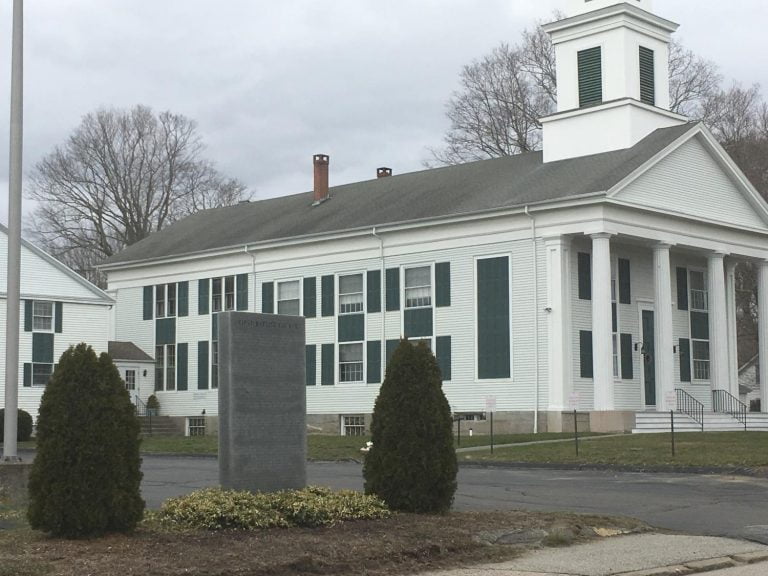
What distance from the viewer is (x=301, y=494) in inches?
530

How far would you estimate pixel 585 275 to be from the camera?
39.2 m

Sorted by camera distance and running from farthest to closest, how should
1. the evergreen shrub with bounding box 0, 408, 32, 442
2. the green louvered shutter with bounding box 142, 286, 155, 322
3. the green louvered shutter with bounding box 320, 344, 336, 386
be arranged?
the green louvered shutter with bounding box 142, 286, 155, 322, the green louvered shutter with bounding box 320, 344, 336, 386, the evergreen shrub with bounding box 0, 408, 32, 442

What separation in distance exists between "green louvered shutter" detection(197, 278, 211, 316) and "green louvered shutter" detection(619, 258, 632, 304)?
17335mm

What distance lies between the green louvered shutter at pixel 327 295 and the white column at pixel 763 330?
15.9m

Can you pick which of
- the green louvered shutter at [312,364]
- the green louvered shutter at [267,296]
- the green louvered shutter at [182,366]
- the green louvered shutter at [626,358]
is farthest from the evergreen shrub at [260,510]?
the green louvered shutter at [182,366]

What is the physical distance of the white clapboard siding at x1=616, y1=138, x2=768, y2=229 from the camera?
128 feet

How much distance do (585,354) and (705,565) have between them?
87.1 ft

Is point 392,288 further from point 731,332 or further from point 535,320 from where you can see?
point 731,332

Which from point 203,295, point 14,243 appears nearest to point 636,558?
point 14,243

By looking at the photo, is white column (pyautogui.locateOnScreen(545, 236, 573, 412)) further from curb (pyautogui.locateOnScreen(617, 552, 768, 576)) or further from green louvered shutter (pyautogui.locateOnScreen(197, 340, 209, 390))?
curb (pyautogui.locateOnScreen(617, 552, 768, 576))

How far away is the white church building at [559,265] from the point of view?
1497 inches

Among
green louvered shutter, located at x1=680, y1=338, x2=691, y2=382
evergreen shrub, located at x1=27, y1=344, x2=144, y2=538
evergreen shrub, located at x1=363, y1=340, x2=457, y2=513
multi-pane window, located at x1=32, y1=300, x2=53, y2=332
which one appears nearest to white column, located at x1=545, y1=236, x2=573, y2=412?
green louvered shutter, located at x1=680, y1=338, x2=691, y2=382

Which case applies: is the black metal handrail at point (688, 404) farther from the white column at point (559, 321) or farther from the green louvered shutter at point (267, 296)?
the green louvered shutter at point (267, 296)

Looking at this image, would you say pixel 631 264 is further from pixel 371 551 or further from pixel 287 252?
pixel 371 551
